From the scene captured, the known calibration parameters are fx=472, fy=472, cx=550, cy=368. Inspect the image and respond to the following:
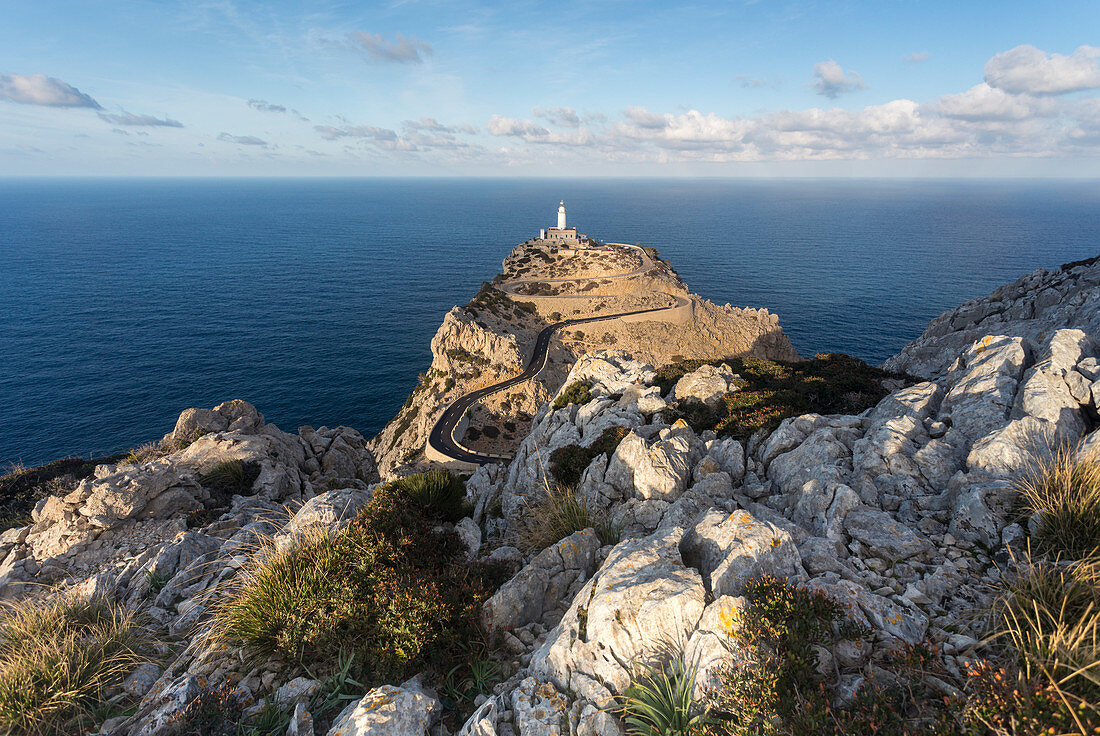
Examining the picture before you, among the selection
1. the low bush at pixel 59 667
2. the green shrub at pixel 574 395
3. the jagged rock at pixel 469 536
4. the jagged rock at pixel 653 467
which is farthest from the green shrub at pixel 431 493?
the green shrub at pixel 574 395

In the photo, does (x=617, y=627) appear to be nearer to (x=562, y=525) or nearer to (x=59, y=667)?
(x=562, y=525)

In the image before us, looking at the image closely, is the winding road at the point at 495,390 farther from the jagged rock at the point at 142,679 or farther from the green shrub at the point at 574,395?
→ the jagged rock at the point at 142,679

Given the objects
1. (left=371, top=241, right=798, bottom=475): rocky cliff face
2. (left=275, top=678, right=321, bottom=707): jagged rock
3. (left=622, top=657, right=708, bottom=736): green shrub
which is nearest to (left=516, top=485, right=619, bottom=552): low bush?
(left=622, top=657, right=708, bottom=736): green shrub

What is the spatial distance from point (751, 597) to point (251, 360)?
81.8 meters

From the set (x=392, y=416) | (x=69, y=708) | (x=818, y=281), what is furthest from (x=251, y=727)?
(x=818, y=281)

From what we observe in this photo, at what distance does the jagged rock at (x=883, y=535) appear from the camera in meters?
7.30

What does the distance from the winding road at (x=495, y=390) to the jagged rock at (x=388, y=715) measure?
40804 mm

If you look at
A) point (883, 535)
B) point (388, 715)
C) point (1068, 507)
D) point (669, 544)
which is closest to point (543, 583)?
point (669, 544)

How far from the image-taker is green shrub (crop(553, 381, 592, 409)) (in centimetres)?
2091

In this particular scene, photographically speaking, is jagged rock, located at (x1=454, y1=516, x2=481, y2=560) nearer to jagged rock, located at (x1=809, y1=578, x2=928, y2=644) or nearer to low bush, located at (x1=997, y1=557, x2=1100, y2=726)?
jagged rock, located at (x1=809, y1=578, x2=928, y2=644)

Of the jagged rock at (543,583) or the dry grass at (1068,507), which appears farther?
the jagged rock at (543,583)

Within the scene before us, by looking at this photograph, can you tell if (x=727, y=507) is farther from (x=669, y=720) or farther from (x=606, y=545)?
(x=669, y=720)

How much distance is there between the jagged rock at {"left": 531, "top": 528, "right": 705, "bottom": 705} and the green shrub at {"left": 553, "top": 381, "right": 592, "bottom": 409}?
1418 centimetres

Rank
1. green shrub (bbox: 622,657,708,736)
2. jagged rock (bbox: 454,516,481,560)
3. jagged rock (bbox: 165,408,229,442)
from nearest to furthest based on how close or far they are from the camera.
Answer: green shrub (bbox: 622,657,708,736)
jagged rock (bbox: 454,516,481,560)
jagged rock (bbox: 165,408,229,442)
